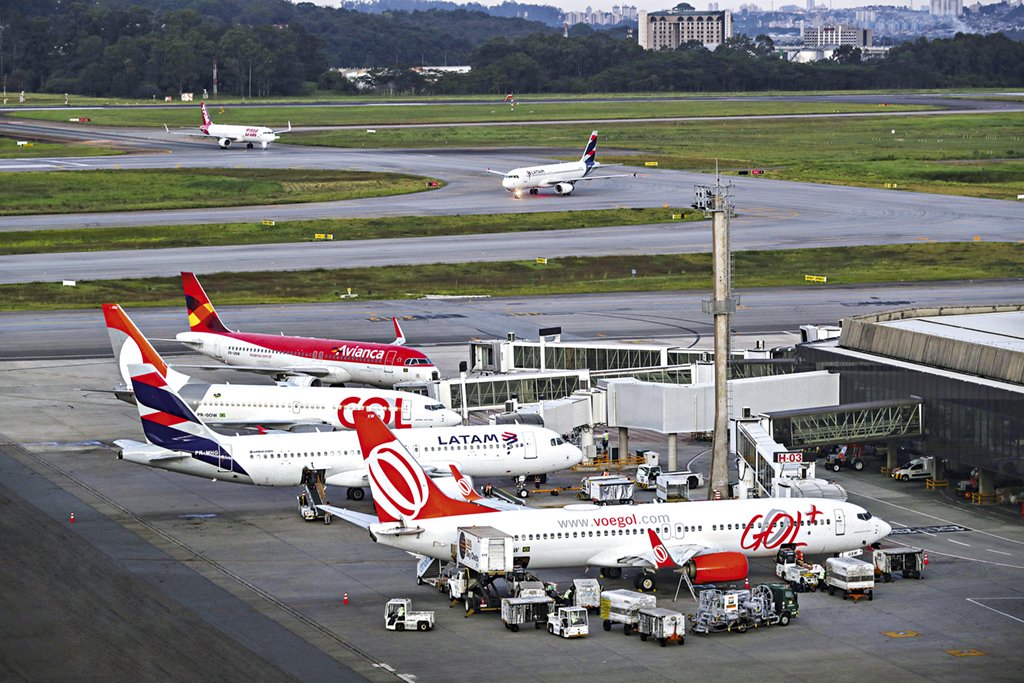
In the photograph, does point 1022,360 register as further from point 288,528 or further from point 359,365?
point 359,365

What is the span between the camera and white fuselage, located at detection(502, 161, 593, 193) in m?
187

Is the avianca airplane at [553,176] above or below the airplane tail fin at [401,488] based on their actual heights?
above

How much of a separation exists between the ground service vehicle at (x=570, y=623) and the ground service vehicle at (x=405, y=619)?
4.26m

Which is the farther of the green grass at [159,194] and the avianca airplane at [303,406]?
the green grass at [159,194]

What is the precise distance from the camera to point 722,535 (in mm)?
58094

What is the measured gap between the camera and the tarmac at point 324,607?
47.5m

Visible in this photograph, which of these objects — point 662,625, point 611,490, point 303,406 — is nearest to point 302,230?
point 303,406

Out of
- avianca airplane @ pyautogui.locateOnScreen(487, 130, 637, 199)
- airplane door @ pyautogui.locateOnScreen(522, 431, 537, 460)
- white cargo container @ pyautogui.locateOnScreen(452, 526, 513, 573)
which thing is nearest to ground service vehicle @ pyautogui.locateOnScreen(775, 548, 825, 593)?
white cargo container @ pyautogui.locateOnScreen(452, 526, 513, 573)

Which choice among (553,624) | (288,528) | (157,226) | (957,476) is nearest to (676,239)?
(157,226)

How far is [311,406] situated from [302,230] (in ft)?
275

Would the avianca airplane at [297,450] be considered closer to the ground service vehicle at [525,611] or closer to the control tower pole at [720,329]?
the control tower pole at [720,329]

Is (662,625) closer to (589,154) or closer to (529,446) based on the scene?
(529,446)

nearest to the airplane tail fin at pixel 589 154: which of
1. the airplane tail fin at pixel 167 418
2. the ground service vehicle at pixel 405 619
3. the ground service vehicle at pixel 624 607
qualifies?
the airplane tail fin at pixel 167 418

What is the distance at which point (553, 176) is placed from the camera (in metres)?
189
